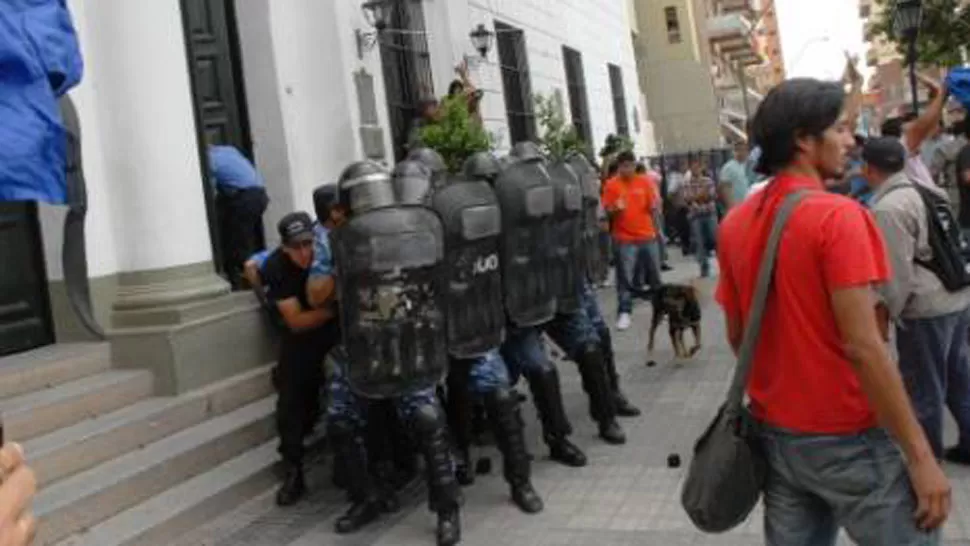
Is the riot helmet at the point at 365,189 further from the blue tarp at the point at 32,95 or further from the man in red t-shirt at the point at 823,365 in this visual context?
the man in red t-shirt at the point at 823,365

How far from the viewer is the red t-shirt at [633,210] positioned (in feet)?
37.1

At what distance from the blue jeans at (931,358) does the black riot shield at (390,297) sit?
7.56 feet

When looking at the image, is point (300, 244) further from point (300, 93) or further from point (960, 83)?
point (300, 93)

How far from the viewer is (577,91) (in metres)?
20.5

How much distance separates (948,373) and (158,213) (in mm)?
4834

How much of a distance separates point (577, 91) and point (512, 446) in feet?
50.7

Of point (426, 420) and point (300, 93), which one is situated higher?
point (300, 93)

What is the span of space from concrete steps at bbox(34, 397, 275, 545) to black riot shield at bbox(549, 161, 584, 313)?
2.04 meters

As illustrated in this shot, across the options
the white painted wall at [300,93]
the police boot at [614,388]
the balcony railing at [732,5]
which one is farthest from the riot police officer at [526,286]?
the balcony railing at [732,5]

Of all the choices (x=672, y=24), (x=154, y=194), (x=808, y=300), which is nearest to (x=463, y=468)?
(x=154, y=194)

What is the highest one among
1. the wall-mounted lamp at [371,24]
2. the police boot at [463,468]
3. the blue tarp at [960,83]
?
the wall-mounted lamp at [371,24]

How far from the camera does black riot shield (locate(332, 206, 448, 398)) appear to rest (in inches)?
A: 203

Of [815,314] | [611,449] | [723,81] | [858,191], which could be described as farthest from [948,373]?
[723,81]

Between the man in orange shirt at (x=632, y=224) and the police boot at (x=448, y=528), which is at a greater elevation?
the man in orange shirt at (x=632, y=224)
